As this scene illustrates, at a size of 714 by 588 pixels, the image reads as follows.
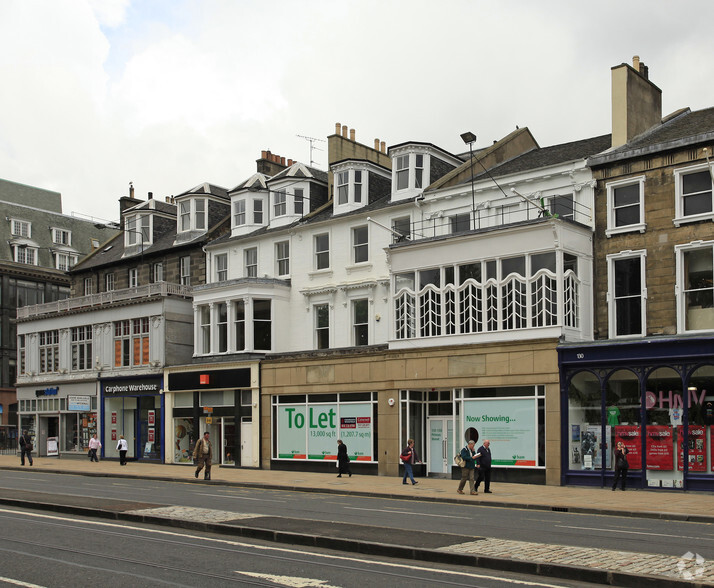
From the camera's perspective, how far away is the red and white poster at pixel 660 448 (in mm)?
26766

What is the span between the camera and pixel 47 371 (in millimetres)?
52438

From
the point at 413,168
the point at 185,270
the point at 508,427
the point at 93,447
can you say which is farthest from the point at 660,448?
the point at 93,447

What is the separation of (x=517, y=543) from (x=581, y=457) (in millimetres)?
15980

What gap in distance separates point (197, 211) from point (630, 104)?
958 inches

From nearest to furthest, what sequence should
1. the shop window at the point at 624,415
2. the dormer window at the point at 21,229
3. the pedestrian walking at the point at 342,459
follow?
1. the shop window at the point at 624,415
2. the pedestrian walking at the point at 342,459
3. the dormer window at the point at 21,229

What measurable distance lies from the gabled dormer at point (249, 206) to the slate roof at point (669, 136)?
733 inches

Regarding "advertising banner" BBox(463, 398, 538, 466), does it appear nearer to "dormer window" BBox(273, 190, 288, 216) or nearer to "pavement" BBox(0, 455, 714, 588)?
"pavement" BBox(0, 455, 714, 588)

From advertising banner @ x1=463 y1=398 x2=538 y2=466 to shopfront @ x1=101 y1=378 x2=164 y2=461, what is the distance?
1945cm

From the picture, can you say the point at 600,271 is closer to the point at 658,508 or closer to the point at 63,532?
the point at 658,508

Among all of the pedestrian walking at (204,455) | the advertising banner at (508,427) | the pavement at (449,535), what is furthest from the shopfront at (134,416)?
the advertising banner at (508,427)

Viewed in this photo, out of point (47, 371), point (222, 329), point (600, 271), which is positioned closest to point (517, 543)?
point (600, 271)

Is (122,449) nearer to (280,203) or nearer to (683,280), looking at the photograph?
(280,203)

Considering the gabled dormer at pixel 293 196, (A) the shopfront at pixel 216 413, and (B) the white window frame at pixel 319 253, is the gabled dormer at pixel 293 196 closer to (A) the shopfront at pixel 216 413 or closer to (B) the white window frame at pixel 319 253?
(B) the white window frame at pixel 319 253

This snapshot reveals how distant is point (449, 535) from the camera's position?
14.6 meters
